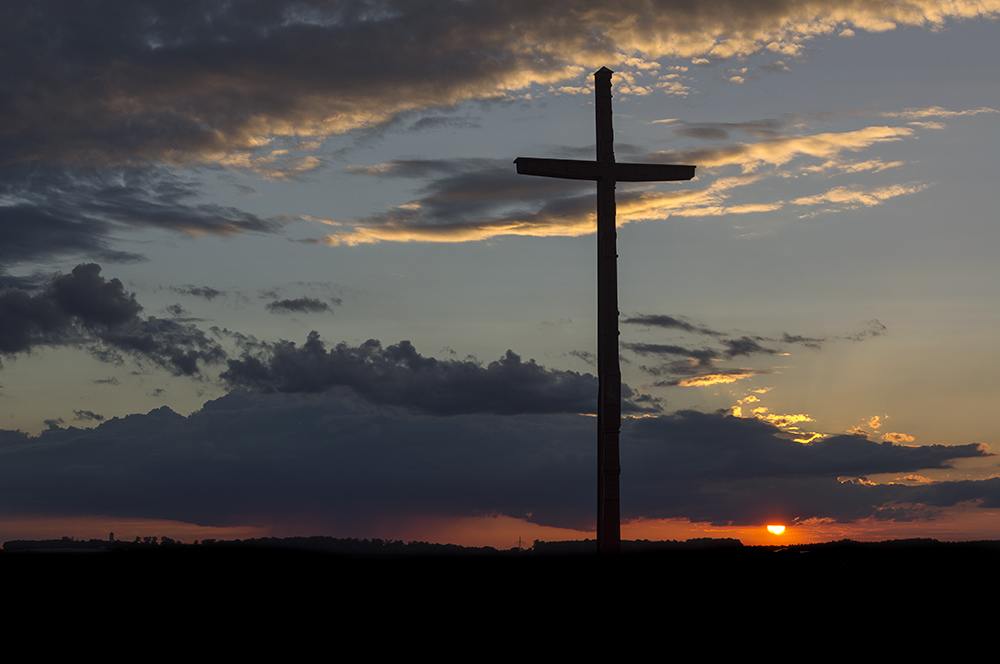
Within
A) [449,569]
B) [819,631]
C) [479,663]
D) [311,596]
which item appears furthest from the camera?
[449,569]

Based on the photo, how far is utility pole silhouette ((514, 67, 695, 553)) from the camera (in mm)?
25453

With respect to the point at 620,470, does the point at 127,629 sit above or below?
below

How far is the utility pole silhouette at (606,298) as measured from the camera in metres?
25.5

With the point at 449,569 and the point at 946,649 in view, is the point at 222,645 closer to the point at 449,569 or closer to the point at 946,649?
the point at 449,569

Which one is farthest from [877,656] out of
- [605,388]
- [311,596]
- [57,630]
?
[605,388]

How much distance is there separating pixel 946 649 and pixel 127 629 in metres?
11.6

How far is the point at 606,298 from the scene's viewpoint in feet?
84.4

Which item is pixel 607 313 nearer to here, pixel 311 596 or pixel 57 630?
pixel 311 596

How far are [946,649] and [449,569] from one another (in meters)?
9.13

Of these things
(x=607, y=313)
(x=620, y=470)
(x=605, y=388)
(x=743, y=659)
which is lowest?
(x=743, y=659)

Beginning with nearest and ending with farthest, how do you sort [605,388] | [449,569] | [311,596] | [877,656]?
[877,656] < [311,596] < [449,569] < [605,388]

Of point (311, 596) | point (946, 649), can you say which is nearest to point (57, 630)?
point (311, 596)

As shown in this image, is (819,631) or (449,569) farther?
(449,569)

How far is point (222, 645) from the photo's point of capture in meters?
12.6
